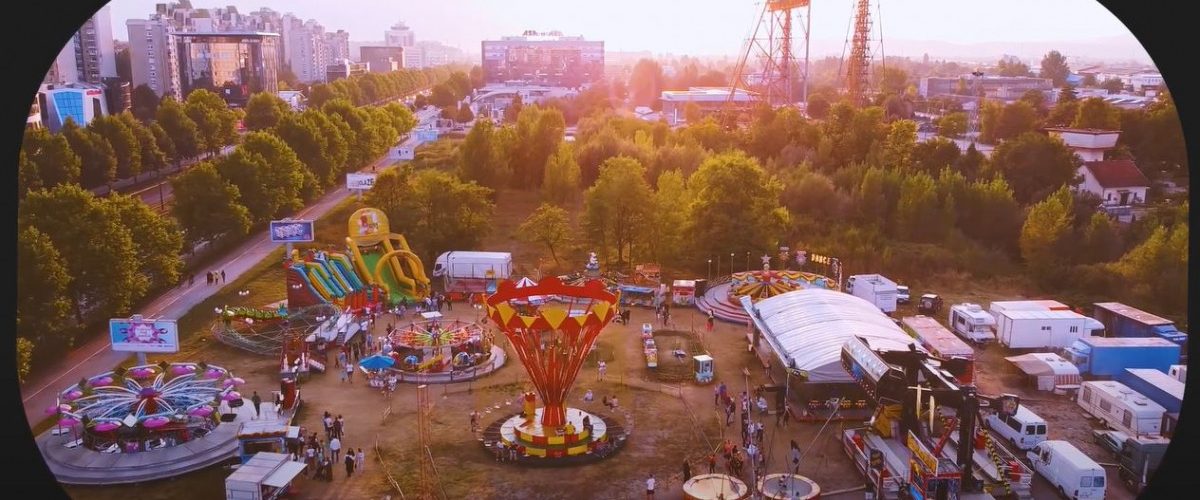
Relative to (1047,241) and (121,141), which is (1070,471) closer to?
(1047,241)

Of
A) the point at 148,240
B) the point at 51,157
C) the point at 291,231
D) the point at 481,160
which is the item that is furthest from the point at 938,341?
the point at 51,157

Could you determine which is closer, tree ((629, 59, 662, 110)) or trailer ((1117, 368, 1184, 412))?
trailer ((1117, 368, 1184, 412))

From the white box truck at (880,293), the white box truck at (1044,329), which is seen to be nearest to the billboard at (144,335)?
the white box truck at (880,293)

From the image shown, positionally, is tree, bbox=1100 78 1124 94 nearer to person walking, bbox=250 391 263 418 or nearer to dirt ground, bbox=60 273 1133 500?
dirt ground, bbox=60 273 1133 500

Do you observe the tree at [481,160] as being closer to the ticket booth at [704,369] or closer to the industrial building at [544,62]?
the ticket booth at [704,369]

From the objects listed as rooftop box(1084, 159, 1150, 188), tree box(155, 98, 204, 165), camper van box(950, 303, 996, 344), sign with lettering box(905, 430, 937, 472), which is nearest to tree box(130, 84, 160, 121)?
tree box(155, 98, 204, 165)

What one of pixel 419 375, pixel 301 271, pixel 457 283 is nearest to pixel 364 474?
pixel 419 375
